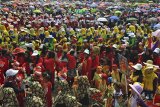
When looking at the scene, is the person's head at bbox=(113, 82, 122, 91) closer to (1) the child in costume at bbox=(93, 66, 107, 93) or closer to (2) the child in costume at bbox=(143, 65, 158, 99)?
(2) the child in costume at bbox=(143, 65, 158, 99)

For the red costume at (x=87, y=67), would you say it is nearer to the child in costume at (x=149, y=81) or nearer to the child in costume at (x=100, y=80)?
the child in costume at (x=100, y=80)

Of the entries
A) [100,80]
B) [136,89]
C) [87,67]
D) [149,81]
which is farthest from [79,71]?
[136,89]

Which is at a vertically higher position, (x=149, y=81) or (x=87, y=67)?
(x=149, y=81)

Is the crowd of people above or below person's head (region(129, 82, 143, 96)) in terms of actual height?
below

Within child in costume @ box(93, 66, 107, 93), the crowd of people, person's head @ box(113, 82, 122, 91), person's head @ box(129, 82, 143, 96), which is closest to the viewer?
person's head @ box(129, 82, 143, 96)

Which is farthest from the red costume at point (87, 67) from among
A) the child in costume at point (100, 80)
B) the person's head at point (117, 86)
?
the person's head at point (117, 86)

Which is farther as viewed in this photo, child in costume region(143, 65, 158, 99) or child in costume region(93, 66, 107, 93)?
child in costume region(93, 66, 107, 93)

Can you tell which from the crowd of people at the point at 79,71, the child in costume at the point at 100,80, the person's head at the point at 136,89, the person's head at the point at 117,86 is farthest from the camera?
the child in costume at the point at 100,80

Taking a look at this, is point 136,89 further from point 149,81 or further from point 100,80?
point 100,80

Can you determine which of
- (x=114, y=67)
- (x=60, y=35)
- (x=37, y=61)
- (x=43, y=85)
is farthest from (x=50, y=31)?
(x=43, y=85)

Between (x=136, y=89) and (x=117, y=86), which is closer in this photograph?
(x=136, y=89)

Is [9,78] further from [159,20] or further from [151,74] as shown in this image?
[159,20]

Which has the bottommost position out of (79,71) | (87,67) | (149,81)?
(79,71)

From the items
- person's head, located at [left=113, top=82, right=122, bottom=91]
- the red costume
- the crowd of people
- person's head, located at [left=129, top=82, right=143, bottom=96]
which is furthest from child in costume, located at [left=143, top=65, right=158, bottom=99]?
the red costume
